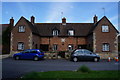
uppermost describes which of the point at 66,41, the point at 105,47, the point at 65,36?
the point at 65,36

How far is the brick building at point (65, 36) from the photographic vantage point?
19.9 m

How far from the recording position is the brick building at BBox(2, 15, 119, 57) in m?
19.9

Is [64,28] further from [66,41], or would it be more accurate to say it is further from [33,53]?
[33,53]

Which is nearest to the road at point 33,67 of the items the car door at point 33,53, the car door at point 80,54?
the car door at point 80,54

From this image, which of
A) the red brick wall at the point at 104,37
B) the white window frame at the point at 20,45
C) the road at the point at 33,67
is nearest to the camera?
the road at the point at 33,67

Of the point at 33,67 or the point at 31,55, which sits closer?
the point at 33,67

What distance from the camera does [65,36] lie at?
24391 mm

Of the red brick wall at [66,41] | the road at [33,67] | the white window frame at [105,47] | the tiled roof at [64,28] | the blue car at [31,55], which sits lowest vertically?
the road at [33,67]

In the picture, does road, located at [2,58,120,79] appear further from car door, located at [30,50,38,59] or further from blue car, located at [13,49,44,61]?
car door, located at [30,50,38,59]

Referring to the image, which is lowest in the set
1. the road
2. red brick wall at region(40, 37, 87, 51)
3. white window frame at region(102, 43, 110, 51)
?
the road

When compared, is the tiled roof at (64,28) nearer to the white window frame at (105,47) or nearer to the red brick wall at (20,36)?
the red brick wall at (20,36)

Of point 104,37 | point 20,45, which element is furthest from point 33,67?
point 104,37

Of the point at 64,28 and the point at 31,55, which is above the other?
the point at 64,28

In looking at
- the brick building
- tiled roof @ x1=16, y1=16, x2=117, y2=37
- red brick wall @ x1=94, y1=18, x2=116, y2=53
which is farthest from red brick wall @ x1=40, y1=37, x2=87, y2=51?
red brick wall @ x1=94, y1=18, x2=116, y2=53
